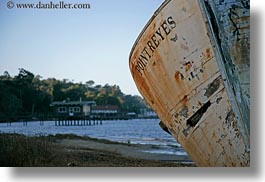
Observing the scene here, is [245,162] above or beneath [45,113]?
beneath

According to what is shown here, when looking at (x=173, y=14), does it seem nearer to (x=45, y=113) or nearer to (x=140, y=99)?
(x=140, y=99)

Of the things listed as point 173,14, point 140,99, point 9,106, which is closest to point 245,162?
point 140,99

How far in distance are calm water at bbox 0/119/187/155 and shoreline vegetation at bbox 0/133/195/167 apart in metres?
0.03

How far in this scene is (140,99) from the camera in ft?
13.1

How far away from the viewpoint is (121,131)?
3920 millimetres

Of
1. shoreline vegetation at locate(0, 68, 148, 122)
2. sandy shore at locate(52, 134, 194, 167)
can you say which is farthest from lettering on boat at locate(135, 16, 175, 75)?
sandy shore at locate(52, 134, 194, 167)

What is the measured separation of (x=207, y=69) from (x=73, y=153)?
102 centimetres

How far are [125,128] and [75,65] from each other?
525 millimetres

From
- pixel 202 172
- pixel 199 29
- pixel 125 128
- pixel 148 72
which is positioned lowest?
pixel 202 172

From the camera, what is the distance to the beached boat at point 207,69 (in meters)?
3.76

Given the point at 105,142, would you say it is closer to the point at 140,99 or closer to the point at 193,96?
the point at 140,99

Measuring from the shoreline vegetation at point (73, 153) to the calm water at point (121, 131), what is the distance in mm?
33

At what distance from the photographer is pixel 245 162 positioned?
12.5ft

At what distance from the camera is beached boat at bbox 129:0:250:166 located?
376cm
